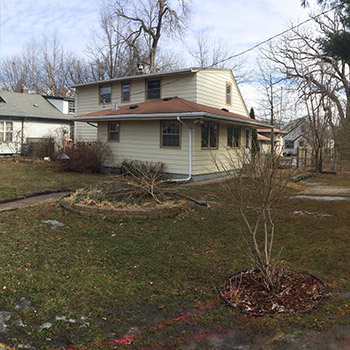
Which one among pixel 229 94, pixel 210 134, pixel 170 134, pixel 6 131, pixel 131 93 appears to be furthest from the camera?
pixel 6 131

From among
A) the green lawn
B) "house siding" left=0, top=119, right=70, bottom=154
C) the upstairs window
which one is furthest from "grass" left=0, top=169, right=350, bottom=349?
"house siding" left=0, top=119, right=70, bottom=154

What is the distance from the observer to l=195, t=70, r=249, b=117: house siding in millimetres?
15430

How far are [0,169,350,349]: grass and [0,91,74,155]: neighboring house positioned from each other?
16515 millimetres

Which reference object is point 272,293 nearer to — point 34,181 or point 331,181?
point 34,181

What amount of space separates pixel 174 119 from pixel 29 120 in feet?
49.0

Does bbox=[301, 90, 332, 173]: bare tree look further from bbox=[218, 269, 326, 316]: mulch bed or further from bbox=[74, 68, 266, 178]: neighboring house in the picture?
bbox=[218, 269, 326, 316]: mulch bed

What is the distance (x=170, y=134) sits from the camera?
14234mm

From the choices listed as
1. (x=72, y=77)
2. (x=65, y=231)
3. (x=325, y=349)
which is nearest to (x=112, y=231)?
(x=65, y=231)

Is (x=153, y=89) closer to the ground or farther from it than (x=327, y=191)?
farther from it

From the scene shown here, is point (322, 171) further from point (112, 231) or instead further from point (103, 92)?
point (112, 231)

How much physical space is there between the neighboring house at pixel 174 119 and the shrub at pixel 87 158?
0.58m

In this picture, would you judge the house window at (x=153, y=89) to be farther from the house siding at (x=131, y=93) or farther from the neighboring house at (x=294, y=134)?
the neighboring house at (x=294, y=134)

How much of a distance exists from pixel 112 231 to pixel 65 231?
860 mm

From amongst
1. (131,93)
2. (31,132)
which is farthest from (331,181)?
(31,132)
